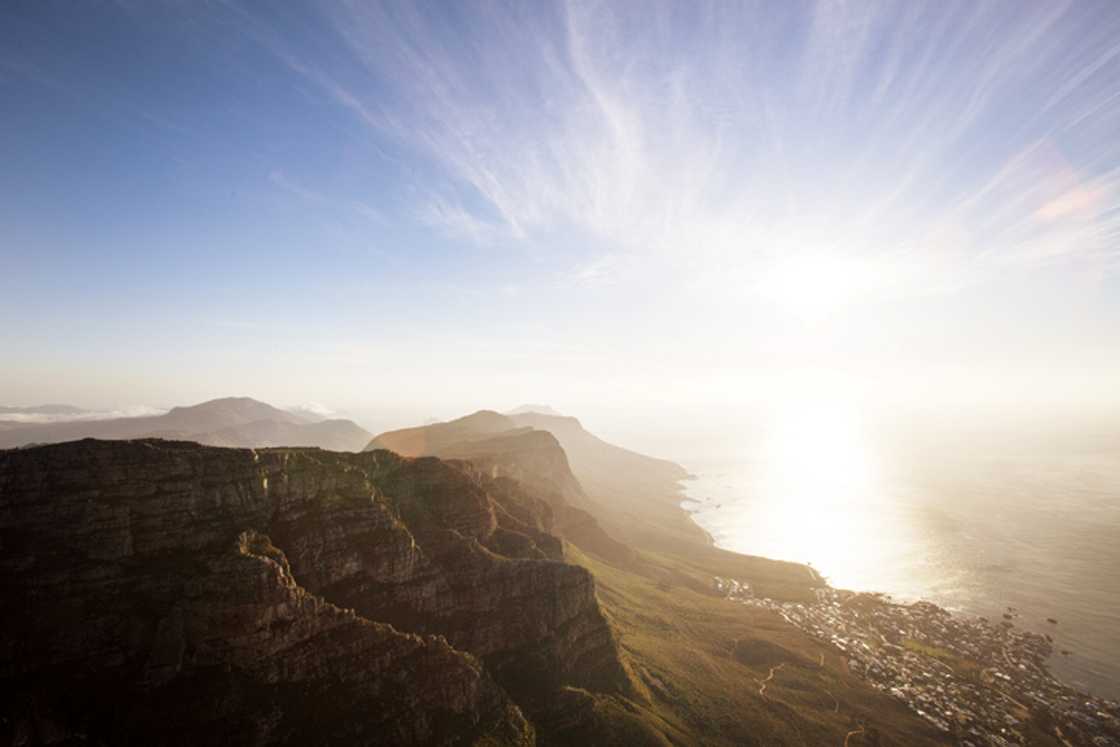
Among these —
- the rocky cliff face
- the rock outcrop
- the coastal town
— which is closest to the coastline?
the coastal town

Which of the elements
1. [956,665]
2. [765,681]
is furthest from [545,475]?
[956,665]

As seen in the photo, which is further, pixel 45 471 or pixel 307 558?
pixel 307 558

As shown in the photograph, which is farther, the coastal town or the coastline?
the coastline

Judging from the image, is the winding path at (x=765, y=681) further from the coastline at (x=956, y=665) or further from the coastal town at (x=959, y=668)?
the coastal town at (x=959, y=668)

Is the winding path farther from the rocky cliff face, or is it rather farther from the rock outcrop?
the rock outcrop

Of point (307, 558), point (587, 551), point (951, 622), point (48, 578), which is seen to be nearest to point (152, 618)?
point (48, 578)

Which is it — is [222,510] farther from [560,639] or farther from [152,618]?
[560,639]

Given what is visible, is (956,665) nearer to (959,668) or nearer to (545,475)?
(959,668)
